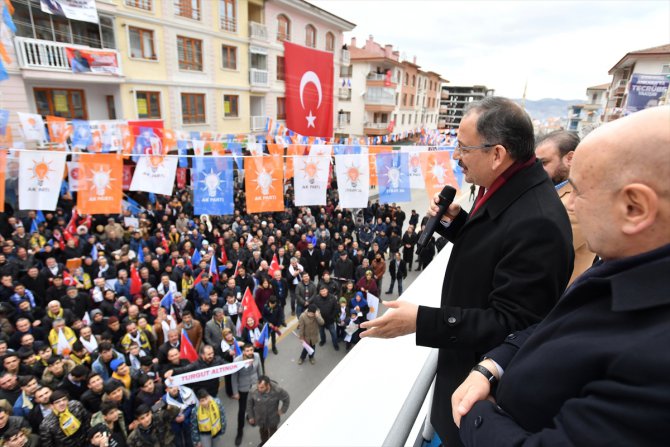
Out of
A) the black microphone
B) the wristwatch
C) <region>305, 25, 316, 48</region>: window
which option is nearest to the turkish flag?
<region>305, 25, 316, 48</region>: window

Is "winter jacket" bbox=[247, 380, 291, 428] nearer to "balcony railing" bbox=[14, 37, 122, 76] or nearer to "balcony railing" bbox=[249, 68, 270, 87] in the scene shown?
"balcony railing" bbox=[14, 37, 122, 76]

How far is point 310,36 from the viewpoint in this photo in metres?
24.5

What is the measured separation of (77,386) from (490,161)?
19.7 ft

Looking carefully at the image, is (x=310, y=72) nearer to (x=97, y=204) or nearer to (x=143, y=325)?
(x=97, y=204)

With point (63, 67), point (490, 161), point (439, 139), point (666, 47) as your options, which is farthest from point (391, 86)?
point (490, 161)

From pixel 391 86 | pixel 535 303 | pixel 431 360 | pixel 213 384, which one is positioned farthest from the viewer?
pixel 391 86

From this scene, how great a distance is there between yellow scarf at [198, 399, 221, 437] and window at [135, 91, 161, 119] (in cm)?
1559

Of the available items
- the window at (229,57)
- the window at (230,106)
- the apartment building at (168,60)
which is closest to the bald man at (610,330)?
the apartment building at (168,60)

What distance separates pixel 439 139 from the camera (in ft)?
86.5

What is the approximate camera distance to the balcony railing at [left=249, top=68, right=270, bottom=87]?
70.3 feet

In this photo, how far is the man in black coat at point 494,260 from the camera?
1234 millimetres

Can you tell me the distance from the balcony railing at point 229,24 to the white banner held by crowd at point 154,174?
571 inches

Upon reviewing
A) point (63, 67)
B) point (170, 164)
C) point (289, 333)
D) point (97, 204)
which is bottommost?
point (289, 333)

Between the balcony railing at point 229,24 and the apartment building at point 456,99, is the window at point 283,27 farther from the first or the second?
the apartment building at point 456,99
